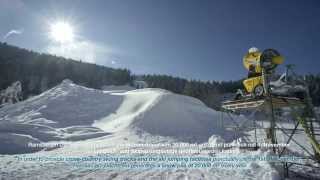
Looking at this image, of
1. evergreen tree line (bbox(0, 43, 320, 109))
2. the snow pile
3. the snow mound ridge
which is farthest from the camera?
evergreen tree line (bbox(0, 43, 320, 109))

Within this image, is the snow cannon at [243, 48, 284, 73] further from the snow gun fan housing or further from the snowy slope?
the snowy slope

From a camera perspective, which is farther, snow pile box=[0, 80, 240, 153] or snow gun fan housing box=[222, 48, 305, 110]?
snow pile box=[0, 80, 240, 153]

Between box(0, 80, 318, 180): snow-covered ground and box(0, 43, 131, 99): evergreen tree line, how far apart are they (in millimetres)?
49585

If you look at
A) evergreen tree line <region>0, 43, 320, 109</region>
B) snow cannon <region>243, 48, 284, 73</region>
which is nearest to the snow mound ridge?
snow cannon <region>243, 48, 284, 73</region>

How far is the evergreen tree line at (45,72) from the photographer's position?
Answer: 270 feet

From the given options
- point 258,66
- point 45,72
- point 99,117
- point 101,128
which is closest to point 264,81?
point 258,66

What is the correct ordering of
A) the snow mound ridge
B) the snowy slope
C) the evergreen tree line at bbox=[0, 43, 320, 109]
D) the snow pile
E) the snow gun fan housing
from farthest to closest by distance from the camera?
the evergreen tree line at bbox=[0, 43, 320, 109], the snow mound ridge, the snow pile, the snow gun fan housing, the snowy slope

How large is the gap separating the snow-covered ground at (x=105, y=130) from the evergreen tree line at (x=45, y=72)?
49585mm

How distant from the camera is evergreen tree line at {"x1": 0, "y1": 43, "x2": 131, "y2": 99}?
82.4m

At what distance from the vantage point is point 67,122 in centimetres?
2841

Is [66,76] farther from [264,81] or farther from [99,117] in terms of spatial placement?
[264,81]

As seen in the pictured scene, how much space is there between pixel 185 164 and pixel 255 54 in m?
5.69

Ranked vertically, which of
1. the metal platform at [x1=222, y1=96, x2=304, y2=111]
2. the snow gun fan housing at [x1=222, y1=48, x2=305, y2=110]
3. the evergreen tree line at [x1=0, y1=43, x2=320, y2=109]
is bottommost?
the metal platform at [x1=222, y1=96, x2=304, y2=111]

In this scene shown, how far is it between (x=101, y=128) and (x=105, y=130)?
47.5 inches
